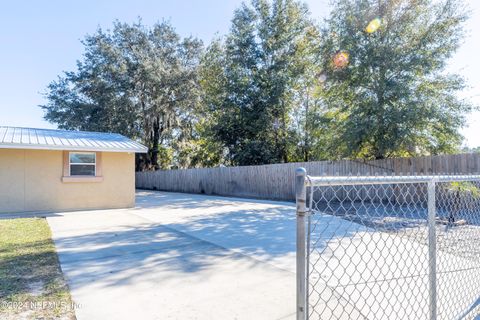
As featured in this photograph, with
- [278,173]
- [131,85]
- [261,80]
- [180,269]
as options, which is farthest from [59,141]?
[131,85]

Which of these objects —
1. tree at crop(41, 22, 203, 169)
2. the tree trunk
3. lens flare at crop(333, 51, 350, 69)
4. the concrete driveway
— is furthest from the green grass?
the tree trunk

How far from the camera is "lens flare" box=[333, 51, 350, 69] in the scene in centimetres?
1275

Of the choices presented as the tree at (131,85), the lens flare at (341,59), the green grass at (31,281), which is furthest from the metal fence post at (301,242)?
the tree at (131,85)

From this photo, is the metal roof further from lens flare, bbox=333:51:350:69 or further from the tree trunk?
the tree trunk

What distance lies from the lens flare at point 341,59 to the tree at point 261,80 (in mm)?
6510

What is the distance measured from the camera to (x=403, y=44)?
39.4 feet

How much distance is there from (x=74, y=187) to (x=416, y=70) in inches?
505

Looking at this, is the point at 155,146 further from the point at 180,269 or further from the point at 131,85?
the point at 180,269

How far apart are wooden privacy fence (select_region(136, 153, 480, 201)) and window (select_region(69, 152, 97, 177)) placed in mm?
7580

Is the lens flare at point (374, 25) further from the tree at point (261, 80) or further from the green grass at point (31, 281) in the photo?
the green grass at point (31, 281)

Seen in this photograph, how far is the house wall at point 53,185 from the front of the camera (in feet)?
33.1

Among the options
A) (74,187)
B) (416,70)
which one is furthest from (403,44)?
(74,187)

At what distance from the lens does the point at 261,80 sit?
1998 cm

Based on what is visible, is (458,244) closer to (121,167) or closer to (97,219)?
(97,219)
